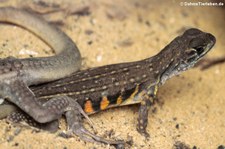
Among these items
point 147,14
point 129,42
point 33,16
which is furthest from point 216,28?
point 33,16

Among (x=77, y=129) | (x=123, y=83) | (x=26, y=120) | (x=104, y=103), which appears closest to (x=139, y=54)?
(x=123, y=83)

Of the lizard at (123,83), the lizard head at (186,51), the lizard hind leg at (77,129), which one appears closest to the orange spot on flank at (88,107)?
the lizard at (123,83)

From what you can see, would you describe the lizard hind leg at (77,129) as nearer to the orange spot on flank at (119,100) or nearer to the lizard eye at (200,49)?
the orange spot on flank at (119,100)

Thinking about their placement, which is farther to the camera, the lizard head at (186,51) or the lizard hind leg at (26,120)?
the lizard head at (186,51)

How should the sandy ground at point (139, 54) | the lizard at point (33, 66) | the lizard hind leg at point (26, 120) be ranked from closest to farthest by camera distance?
the lizard at point (33, 66)
the lizard hind leg at point (26, 120)
the sandy ground at point (139, 54)

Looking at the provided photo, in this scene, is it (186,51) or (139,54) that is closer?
(186,51)

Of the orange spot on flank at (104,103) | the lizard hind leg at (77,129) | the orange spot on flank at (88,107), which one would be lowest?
the lizard hind leg at (77,129)

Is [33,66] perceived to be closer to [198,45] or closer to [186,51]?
A: [186,51]
